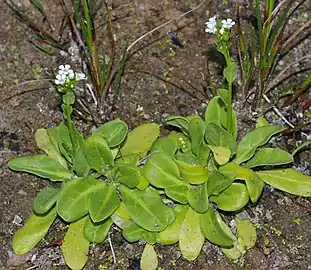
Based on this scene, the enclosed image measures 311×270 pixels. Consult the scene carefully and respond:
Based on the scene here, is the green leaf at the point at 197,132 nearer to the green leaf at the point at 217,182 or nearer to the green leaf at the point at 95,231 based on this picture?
the green leaf at the point at 217,182

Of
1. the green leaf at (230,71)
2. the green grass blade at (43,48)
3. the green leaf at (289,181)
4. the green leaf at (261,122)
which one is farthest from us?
the green grass blade at (43,48)

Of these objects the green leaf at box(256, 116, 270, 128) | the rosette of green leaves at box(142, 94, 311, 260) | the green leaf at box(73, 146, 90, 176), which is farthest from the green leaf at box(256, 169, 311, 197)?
the green leaf at box(73, 146, 90, 176)

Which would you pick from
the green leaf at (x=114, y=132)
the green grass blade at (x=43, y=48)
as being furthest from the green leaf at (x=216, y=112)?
the green grass blade at (x=43, y=48)

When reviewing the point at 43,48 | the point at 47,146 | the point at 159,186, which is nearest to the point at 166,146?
the point at 159,186

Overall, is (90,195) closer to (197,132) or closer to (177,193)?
(177,193)

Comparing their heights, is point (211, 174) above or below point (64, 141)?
below

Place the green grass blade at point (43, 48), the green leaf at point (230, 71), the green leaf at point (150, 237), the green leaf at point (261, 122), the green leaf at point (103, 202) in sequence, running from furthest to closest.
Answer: the green grass blade at point (43, 48), the green leaf at point (261, 122), the green leaf at point (150, 237), the green leaf at point (103, 202), the green leaf at point (230, 71)
